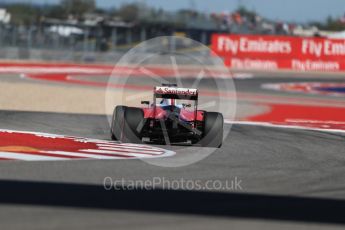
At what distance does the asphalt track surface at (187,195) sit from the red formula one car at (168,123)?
14.7 inches

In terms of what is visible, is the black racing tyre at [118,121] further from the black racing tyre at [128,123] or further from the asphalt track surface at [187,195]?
the asphalt track surface at [187,195]

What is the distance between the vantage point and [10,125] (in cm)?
1360

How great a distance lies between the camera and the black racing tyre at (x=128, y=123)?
11484 millimetres

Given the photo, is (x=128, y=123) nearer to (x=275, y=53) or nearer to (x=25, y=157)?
(x=25, y=157)

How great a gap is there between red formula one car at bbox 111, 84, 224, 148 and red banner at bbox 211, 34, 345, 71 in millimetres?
38623

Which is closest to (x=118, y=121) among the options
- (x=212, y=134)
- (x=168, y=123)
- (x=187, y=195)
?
(x=168, y=123)

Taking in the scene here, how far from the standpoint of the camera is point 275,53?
51219mm

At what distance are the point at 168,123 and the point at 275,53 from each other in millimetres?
40476

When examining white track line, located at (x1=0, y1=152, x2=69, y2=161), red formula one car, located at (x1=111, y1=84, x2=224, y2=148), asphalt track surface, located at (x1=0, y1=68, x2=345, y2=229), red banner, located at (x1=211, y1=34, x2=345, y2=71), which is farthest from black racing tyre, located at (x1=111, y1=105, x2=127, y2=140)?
red banner, located at (x1=211, y1=34, x2=345, y2=71)

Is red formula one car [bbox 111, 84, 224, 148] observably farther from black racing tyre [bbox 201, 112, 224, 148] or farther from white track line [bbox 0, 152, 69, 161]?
white track line [bbox 0, 152, 69, 161]

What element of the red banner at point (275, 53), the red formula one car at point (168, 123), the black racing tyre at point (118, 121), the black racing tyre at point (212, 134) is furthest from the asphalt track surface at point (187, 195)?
the red banner at point (275, 53)

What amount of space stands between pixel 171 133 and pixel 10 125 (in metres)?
3.51

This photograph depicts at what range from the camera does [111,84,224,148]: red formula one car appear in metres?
11.5

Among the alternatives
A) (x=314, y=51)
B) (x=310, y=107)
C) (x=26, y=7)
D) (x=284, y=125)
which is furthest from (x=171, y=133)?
(x=26, y=7)
